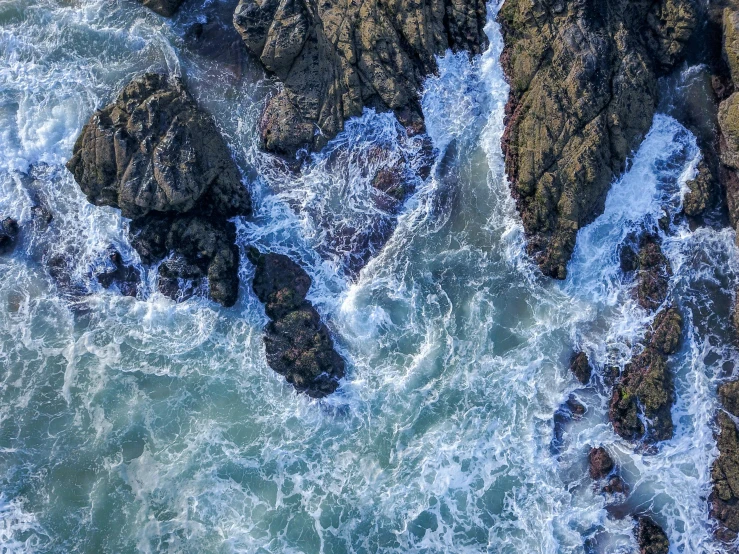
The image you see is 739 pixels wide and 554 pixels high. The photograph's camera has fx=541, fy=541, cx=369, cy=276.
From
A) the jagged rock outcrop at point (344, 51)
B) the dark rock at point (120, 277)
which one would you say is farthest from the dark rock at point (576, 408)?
the dark rock at point (120, 277)

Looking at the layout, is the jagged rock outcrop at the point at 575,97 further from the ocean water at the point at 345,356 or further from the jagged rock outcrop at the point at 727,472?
the jagged rock outcrop at the point at 727,472

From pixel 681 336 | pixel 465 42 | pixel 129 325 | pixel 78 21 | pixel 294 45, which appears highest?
pixel 465 42

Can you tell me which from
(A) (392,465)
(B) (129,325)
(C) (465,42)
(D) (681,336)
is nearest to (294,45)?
(C) (465,42)

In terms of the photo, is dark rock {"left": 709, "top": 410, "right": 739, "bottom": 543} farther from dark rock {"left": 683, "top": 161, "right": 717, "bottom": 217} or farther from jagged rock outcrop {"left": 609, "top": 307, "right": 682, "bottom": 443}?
dark rock {"left": 683, "top": 161, "right": 717, "bottom": 217}

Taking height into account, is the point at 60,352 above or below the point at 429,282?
below

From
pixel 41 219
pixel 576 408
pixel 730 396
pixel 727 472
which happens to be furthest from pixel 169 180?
pixel 727 472

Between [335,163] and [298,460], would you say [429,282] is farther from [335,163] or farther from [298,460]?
[298,460]
